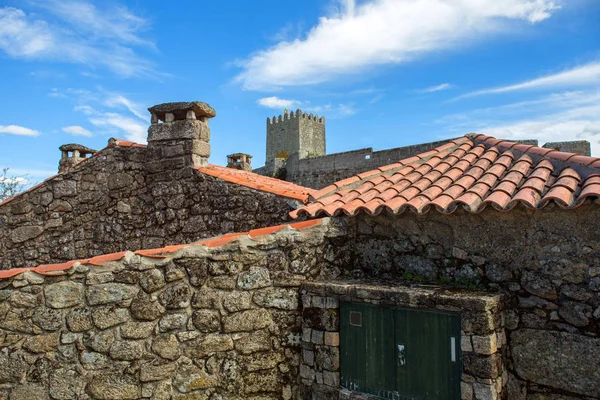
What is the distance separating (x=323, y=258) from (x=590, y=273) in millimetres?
2237

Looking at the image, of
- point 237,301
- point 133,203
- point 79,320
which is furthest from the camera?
point 133,203

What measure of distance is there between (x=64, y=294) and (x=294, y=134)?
117 ft

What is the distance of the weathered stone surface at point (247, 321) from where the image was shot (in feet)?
12.9

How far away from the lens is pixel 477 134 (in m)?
5.92

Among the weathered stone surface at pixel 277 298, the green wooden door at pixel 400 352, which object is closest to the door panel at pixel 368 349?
the green wooden door at pixel 400 352

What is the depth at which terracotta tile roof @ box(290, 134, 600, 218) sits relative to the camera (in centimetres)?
371

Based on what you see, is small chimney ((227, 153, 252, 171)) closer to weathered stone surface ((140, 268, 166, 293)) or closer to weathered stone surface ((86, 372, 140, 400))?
weathered stone surface ((140, 268, 166, 293))

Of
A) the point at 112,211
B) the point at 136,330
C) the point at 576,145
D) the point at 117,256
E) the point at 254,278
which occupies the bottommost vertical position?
the point at 136,330

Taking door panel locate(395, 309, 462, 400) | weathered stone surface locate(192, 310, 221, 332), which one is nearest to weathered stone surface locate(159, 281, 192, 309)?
weathered stone surface locate(192, 310, 221, 332)

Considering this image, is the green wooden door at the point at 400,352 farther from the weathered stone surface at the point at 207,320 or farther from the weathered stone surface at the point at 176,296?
the weathered stone surface at the point at 176,296

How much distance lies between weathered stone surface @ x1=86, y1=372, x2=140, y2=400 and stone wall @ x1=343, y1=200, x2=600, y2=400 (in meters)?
2.49

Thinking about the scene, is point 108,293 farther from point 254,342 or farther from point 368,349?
point 368,349

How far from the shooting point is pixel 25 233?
23.6 ft

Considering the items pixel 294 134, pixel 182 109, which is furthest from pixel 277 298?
pixel 294 134
